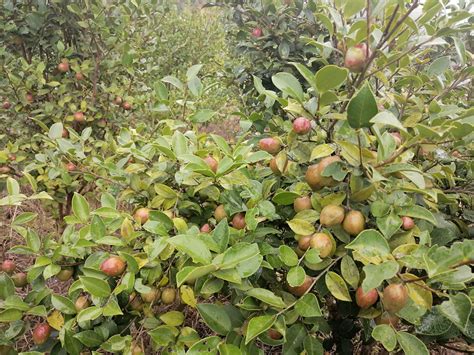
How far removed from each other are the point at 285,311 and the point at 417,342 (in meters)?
0.26

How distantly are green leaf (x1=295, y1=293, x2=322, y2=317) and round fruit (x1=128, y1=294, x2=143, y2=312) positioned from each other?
41 cm

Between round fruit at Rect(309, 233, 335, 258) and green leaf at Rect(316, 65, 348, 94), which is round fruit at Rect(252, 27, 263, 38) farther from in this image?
round fruit at Rect(309, 233, 335, 258)

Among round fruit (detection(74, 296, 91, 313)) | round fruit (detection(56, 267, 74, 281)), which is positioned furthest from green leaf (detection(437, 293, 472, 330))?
round fruit (detection(56, 267, 74, 281))

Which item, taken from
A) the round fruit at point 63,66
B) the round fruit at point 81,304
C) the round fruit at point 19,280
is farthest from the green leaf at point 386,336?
the round fruit at point 63,66

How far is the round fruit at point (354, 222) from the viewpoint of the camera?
0.86 m

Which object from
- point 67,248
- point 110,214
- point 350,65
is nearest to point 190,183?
point 110,214

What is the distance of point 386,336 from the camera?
74cm

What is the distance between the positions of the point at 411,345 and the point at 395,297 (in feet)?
0.32

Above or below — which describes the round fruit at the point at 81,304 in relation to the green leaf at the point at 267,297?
below

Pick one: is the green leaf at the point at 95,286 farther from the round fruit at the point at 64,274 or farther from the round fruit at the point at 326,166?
the round fruit at the point at 326,166

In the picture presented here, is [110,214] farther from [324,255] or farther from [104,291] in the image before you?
[324,255]

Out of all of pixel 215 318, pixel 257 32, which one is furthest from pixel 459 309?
pixel 257 32

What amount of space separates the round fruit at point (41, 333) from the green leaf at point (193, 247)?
1.72ft

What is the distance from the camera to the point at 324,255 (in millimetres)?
847
